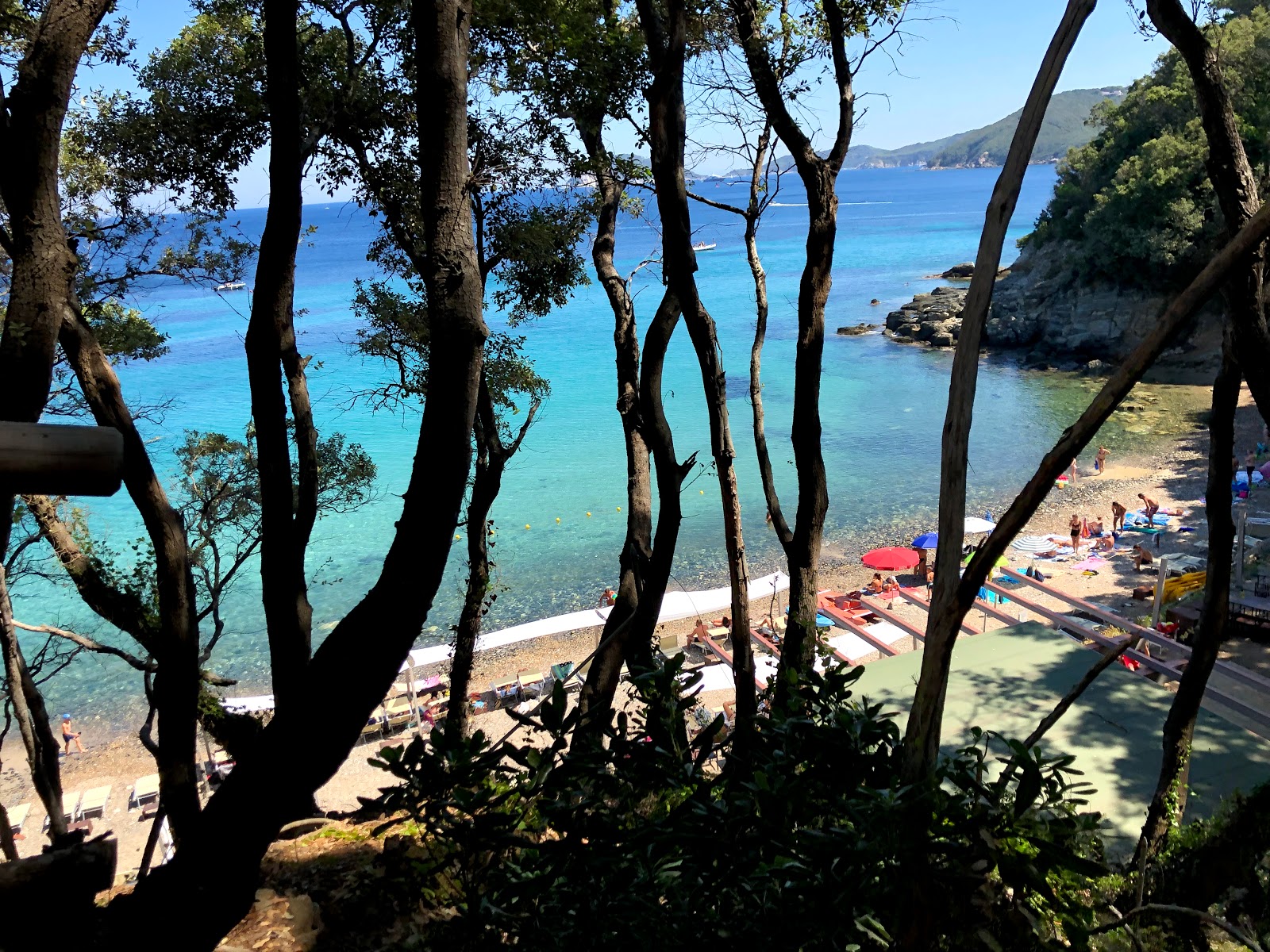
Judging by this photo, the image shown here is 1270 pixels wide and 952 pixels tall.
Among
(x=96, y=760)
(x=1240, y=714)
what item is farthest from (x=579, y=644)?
(x=1240, y=714)

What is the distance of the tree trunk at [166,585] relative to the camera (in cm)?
390

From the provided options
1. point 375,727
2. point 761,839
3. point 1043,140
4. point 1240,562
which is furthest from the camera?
point 1043,140

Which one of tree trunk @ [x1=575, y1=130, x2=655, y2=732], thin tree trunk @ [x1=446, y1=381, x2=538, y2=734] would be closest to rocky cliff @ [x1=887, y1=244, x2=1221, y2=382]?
tree trunk @ [x1=575, y1=130, x2=655, y2=732]

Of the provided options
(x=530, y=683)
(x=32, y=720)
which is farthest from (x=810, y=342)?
(x=530, y=683)

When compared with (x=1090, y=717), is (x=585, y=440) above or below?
below

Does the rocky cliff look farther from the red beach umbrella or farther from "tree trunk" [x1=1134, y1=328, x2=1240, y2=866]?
"tree trunk" [x1=1134, y1=328, x2=1240, y2=866]

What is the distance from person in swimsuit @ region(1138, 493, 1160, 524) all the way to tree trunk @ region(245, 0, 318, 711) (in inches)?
744

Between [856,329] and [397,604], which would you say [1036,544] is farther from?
[856,329]

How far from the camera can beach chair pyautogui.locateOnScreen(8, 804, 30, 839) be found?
1086cm

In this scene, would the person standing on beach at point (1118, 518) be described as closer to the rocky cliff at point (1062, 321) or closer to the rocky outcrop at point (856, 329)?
the rocky cliff at point (1062, 321)

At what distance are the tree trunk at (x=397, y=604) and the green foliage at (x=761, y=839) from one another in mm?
326

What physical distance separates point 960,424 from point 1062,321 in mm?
35707

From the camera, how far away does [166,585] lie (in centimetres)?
402

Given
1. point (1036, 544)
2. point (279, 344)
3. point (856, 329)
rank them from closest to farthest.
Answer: point (279, 344), point (1036, 544), point (856, 329)
